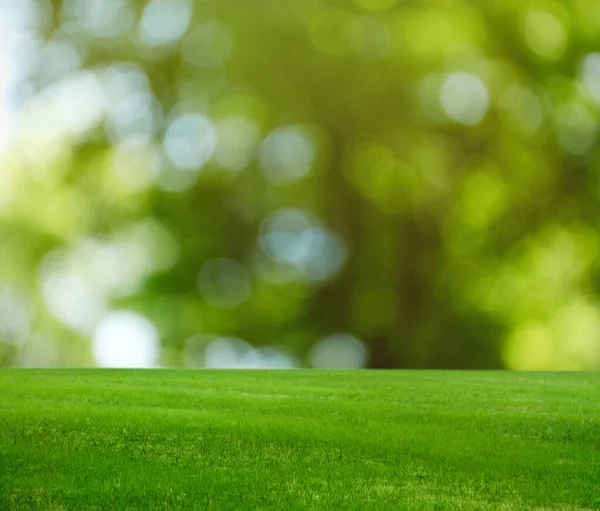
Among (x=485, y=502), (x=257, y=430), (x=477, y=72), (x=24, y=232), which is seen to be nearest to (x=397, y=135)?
(x=477, y=72)

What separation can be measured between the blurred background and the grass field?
2.95 m

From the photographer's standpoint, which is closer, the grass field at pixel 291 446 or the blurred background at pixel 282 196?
the grass field at pixel 291 446

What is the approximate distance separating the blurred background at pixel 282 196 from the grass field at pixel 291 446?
2.95 m

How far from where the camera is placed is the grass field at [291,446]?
6.53 metres

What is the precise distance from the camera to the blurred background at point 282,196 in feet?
54.0

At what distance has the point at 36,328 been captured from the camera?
16.2 metres

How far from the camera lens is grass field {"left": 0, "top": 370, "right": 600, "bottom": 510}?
653cm

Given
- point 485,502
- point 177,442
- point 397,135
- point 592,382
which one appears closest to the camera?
point 485,502

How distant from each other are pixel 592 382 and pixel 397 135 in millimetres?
6403

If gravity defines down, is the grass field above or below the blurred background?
below

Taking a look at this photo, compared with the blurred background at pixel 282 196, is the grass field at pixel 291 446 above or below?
below

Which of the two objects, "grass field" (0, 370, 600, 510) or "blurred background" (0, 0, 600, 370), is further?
"blurred background" (0, 0, 600, 370)

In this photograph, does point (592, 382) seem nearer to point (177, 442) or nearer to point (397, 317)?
point (397, 317)

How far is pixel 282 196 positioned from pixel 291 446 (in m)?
8.98
